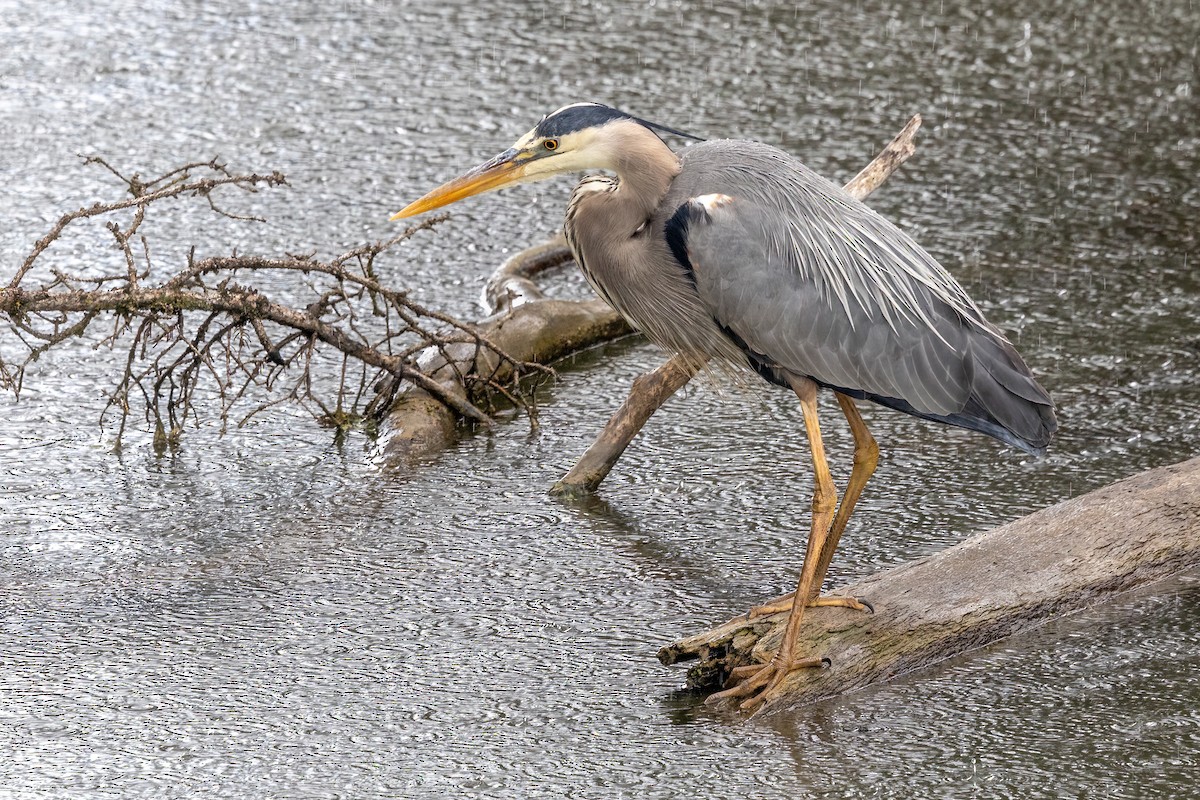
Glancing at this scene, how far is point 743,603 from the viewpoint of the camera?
4312mm

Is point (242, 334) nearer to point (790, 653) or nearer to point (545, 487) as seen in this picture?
point (545, 487)

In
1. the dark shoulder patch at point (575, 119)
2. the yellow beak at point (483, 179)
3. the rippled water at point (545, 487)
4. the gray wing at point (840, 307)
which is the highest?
the dark shoulder patch at point (575, 119)

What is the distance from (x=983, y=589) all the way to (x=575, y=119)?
1.58 metres

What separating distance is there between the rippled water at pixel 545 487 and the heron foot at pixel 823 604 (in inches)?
8.5

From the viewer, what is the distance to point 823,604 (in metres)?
3.85

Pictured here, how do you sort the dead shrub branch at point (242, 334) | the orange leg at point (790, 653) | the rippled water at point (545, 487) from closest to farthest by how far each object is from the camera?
the rippled water at point (545, 487) → the orange leg at point (790, 653) → the dead shrub branch at point (242, 334)

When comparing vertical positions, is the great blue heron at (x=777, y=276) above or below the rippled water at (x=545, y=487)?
above

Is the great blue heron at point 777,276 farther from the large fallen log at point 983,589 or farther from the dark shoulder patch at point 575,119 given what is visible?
the large fallen log at point 983,589

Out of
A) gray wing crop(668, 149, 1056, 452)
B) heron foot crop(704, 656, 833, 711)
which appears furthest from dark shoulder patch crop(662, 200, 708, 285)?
heron foot crop(704, 656, 833, 711)

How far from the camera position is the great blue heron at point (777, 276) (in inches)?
156

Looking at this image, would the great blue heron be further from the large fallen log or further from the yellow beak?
the large fallen log

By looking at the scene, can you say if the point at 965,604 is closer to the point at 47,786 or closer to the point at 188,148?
the point at 47,786

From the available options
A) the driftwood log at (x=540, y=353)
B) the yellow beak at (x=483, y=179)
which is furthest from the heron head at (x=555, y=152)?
the driftwood log at (x=540, y=353)

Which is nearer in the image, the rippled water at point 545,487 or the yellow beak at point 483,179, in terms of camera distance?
the rippled water at point 545,487
